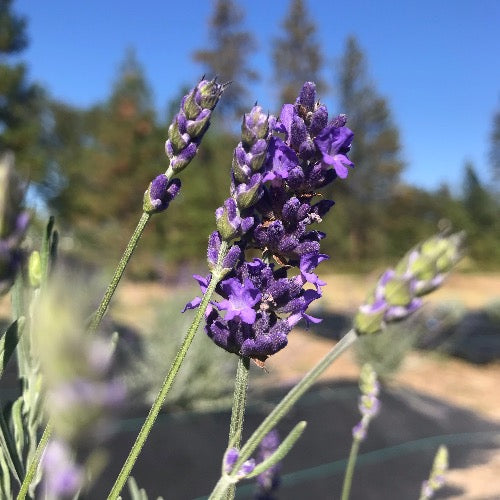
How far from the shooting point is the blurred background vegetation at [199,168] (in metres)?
19.4

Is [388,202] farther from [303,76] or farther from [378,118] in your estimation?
[303,76]

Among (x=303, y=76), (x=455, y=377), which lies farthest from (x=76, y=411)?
(x=303, y=76)

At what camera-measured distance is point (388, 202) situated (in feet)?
90.6

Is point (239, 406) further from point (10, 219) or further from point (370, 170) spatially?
point (370, 170)

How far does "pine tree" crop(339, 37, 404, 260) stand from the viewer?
2666 centimetres

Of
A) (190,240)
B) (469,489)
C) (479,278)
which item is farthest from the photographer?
(479,278)

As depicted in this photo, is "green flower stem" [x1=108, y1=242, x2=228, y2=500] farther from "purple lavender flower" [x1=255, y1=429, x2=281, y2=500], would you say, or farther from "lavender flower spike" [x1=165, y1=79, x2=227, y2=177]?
"purple lavender flower" [x1=255, y1=429, x2=281, y2=500]

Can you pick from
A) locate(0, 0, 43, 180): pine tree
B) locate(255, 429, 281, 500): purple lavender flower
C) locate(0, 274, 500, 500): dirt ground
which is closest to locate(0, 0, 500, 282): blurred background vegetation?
locate(0, 0, 43, 180): pine tree

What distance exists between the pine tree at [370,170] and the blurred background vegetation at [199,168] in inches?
1.8

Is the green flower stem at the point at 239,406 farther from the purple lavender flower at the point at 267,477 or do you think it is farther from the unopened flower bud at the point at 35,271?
the purple lavender flower at the point at 267,477

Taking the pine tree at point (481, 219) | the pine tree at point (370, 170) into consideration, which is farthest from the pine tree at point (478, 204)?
the pine tree at point (370, 170)

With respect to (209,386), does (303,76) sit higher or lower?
higher

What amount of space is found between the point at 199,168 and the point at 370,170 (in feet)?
29.4

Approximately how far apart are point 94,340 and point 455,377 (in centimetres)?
946
